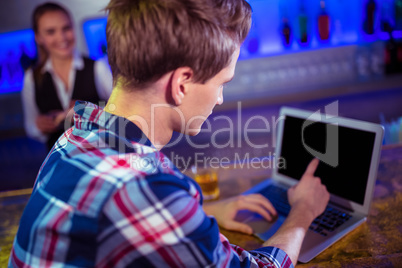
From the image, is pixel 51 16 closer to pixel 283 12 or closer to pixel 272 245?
pixel 283 12

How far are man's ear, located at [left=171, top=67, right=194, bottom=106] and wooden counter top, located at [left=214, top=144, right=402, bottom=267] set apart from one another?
45 centimetres

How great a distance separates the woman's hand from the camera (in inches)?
39.9

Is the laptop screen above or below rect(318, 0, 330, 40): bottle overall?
below

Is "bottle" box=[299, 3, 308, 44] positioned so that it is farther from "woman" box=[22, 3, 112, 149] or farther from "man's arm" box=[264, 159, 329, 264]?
"man's arm" box=[264, 159, 329, 264]

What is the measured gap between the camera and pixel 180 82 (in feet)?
2.37

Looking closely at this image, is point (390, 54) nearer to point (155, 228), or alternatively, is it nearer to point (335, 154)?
point (335, 154)

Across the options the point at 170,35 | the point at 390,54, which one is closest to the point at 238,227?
the point at 170,35

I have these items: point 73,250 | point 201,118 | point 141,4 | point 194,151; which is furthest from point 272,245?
point 194,151

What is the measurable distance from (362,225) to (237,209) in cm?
34

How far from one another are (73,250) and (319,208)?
683mm

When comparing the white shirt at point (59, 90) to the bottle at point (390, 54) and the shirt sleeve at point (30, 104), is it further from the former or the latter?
the bottle at point (390, 54)

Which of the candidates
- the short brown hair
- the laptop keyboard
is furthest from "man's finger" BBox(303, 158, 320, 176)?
the short brown hair

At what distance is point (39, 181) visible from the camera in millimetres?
688

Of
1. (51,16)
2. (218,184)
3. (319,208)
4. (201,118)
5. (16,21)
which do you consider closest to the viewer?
(201,118)
